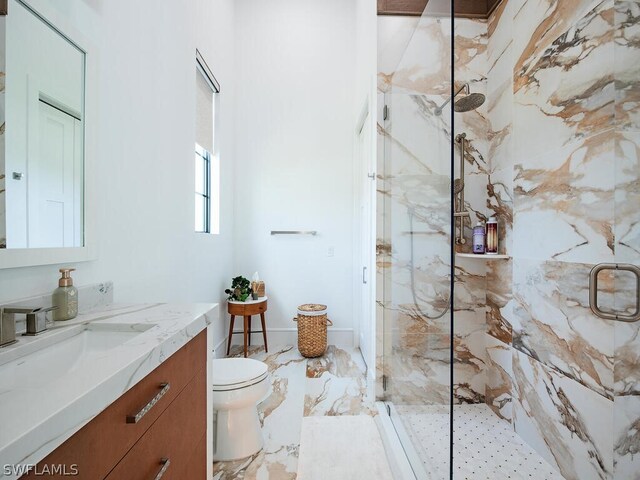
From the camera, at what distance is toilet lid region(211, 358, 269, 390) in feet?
4.63

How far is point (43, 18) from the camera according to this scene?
908 mm

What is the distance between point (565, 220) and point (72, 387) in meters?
1.85

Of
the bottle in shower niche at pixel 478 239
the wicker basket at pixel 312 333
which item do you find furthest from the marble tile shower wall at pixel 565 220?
the wicker basket at pixel 312 333

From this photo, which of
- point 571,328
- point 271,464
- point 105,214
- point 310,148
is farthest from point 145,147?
point 571,328

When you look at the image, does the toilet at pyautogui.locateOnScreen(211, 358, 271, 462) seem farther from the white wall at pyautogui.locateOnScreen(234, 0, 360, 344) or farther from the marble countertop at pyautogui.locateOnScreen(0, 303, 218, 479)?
the white wall at pyautogui.locateOnScreen(234, 0, 360, 344)

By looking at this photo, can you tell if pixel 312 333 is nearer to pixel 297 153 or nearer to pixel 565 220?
pixel 297 153

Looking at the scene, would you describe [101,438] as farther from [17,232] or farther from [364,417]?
[364,417]

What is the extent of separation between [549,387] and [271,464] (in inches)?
55.6

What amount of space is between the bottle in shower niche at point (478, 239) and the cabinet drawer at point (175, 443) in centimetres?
167

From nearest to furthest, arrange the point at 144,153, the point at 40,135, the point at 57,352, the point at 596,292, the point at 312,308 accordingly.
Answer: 1. the point at 57,352
2. the point at 40,135
3. the point at 596,292
4. the point at 144,153
5. the point at 312,308

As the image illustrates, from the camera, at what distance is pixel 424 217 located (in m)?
1.33

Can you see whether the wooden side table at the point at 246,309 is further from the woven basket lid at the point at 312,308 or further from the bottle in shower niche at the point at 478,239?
the bottle in shower niche at the point at 478,239

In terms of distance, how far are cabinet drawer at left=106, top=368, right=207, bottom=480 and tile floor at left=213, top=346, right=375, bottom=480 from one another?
49 cm

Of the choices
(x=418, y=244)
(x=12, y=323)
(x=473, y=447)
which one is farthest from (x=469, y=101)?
(x=12, y=323)
